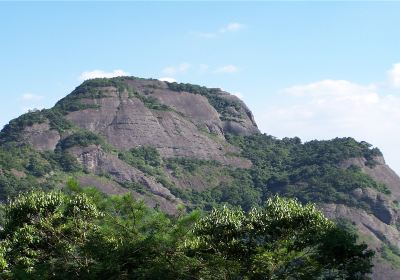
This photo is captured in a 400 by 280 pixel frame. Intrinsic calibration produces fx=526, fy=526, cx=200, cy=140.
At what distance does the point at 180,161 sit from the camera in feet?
539

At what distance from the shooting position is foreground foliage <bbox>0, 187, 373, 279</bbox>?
2214 centimetres

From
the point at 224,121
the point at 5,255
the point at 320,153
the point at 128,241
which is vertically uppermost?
the point at 224,121

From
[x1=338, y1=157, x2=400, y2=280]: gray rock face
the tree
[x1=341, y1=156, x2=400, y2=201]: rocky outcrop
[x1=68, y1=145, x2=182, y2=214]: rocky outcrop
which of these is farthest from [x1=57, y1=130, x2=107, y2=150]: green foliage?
the tree

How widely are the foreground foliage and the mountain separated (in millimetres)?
91858

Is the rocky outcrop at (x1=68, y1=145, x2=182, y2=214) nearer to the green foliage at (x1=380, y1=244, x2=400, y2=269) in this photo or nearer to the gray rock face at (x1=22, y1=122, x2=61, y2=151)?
the gray rock face at (x1=22, y1=122, x2=61, y2=151)

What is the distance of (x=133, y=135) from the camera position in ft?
541

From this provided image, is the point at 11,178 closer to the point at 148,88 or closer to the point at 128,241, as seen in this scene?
the point at 148,88

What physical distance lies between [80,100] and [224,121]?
53590mm

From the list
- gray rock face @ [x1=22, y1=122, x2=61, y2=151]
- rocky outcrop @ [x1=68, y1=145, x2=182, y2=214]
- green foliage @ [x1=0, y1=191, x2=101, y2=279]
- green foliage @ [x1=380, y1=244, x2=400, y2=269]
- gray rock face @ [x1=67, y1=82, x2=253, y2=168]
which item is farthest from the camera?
gray rock face @ [x1=67, y1=82, x2=253, y2=168]

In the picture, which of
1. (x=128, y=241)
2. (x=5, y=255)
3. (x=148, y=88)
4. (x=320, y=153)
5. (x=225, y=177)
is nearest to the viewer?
(x=128, y=241)

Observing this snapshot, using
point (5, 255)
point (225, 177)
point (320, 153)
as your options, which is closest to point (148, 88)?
point (225, 177)

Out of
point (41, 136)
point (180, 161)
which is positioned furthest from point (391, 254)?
point (41, 136)

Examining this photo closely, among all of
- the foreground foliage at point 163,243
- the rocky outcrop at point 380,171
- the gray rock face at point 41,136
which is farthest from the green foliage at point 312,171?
the foreground foliage at point 163,243

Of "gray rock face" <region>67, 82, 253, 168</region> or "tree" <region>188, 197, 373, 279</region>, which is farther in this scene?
"gray rock face" <region>67, 82, 253, 168</region>
